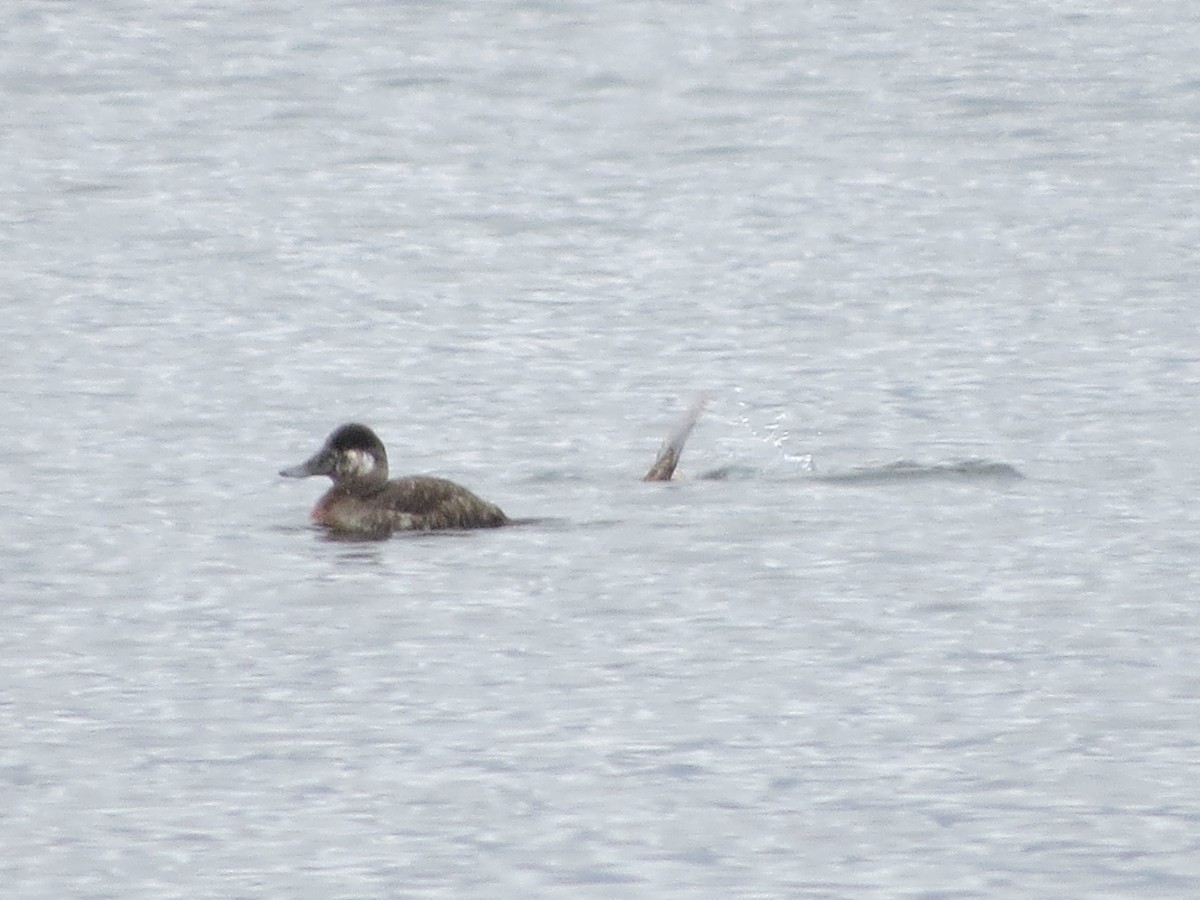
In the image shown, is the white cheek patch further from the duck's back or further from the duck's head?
the duck's back

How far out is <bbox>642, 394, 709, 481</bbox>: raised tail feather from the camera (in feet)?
49.4

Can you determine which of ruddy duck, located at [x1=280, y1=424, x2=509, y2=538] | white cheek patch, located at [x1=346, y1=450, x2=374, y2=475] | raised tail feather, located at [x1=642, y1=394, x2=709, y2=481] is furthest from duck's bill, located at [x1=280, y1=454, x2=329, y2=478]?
raised tail feather, located at [x1=642, y1=394, x2=709, y2=481]

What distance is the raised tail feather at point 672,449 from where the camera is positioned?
15.1 meters

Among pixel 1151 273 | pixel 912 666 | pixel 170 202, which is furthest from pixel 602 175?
pixel 912 666

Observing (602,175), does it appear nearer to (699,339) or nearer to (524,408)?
(699,339)

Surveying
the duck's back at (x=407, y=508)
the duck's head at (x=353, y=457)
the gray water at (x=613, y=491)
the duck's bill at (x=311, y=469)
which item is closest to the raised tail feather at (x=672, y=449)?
the gray water at (x=613, y=491)

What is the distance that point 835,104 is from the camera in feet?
104

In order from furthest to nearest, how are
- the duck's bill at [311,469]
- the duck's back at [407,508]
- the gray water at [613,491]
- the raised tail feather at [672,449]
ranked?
1. the raised tail feather at [672,449]
2. the duck's bill at [311,469]
3. the duck's back at [407,508]
4. the gray water at [613,491]

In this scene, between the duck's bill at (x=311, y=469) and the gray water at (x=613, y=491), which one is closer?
the gray water at (x=613, y=491)

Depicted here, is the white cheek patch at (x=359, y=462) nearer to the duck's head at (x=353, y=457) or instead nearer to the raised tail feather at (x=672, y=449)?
the duck's head at (x=353, y=457)

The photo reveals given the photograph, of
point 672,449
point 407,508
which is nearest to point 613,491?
point 672,449

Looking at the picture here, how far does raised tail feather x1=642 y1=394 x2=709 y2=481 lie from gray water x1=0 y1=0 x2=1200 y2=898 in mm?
200

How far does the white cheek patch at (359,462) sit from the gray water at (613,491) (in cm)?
45

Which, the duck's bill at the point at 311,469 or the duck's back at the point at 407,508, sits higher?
the duck's bill at the point at 311,469
